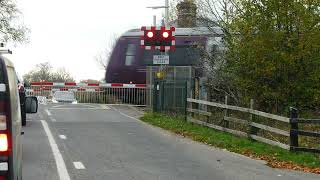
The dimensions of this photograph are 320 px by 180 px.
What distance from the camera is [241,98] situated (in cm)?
1994

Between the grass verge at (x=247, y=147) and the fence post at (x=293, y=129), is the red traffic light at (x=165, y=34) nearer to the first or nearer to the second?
the grass verge at (x=247, y=147)

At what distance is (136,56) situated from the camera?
31.9 metres

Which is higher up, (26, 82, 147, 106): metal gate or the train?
the train

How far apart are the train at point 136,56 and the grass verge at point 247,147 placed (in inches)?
368

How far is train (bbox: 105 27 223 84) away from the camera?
30.6m

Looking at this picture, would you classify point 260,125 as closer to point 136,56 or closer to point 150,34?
point 150,34

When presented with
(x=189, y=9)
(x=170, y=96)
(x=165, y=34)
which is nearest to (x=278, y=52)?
(x=165, y=34)

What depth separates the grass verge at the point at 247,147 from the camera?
1223 cm

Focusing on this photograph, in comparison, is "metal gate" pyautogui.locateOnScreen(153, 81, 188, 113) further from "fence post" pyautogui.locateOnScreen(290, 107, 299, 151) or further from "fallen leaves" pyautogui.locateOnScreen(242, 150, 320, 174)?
"fallen leaves" pyautogui.locateOnScreen(242, 150, 320, 174)

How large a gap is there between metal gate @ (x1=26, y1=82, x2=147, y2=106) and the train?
63cm

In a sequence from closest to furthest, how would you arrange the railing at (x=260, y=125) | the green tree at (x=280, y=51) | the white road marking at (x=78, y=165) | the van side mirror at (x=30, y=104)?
the van side mirror at (x=30, y=104) < the white road marking at (x=78, y=165) < the railing at (x=260, y=125) < the green tree at (x=280, y=51)

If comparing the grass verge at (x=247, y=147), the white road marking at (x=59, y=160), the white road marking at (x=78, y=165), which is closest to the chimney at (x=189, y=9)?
the grass verge at (x=247, y=147)

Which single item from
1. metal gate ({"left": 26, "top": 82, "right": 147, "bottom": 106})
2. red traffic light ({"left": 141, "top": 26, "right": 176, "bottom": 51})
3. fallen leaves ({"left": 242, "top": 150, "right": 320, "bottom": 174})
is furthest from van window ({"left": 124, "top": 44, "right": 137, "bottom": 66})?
fallen leaves ({"left": 242, "top": 150, "right": 320, "bottom": 174})

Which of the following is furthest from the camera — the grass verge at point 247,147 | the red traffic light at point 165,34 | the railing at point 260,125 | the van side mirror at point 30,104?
the red traffic light at point 165,34
